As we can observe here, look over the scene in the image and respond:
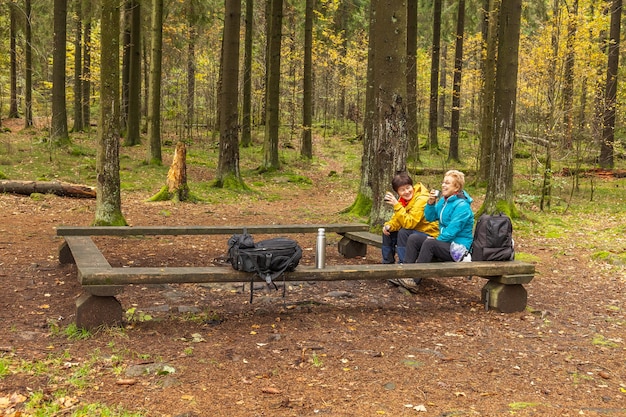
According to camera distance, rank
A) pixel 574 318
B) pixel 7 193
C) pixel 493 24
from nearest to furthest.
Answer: pixel 574 318, pixel 7 193, pixel 493 24

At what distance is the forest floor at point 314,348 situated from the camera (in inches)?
145

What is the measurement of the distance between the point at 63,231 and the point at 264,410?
4.46 meters

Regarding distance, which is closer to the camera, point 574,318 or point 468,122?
point 574,318

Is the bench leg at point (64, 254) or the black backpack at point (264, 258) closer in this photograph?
the black backpack at point (264, 258)

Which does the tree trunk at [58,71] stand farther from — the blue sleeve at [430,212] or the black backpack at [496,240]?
the black backpack at [496,240]

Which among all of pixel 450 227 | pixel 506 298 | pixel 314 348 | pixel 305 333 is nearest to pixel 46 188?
pixel 305 333

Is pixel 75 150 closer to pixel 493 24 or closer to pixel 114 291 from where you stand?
pixel 493 24

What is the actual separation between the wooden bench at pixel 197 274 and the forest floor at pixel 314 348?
0.56 ft

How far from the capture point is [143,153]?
65.4 ft

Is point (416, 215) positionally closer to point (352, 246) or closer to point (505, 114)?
point (352, 246)

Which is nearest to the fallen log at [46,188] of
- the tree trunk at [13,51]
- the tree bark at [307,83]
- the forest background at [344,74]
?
the forest background at [344,74]

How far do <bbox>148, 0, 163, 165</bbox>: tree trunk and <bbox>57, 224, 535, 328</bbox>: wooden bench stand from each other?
33.0ft

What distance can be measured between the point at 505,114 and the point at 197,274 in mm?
8130

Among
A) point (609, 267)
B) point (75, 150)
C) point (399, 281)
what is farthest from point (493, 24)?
point (75, 150)
